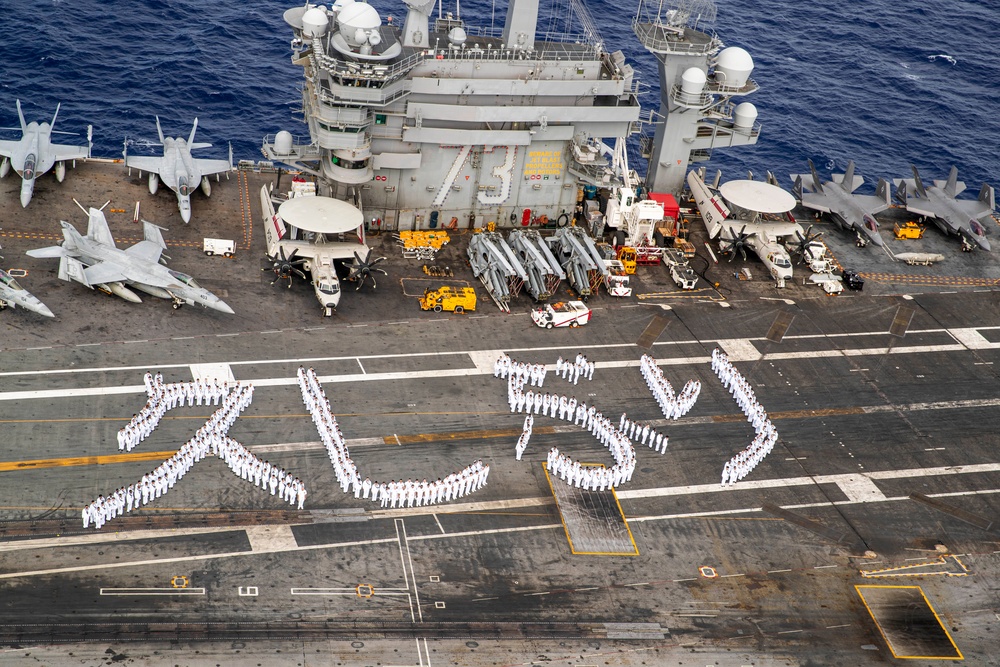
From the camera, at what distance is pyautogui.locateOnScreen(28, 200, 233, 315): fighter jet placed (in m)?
62.7

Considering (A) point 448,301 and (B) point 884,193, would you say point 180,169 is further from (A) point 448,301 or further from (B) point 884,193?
(B) point 884,193

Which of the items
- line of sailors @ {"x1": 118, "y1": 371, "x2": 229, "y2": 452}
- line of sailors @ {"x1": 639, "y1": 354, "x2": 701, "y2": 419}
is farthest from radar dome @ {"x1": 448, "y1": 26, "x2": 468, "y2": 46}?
line of sailors @ {"x1": 118, "y1": 371, "x2": 229, "y2": 452}

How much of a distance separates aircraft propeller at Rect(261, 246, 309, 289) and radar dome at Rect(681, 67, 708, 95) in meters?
28.8

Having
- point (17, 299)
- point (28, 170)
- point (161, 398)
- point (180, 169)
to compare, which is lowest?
point (161, 398)

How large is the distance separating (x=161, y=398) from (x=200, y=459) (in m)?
4.71

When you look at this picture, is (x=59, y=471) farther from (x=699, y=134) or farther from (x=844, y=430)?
(x=699, y=134)

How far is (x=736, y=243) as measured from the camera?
7475cm

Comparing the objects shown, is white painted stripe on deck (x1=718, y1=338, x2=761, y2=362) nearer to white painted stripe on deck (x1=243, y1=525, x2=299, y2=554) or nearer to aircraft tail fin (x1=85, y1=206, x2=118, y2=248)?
white painted stripe on deck (x1=243, y1=525, x2=299, y2=554)

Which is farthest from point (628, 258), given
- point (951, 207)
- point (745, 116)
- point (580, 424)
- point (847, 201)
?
point (951, 207)

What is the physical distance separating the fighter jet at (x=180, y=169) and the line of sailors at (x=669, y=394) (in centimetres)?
3257

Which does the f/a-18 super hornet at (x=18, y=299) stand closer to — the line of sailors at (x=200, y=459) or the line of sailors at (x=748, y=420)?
the line of sailors at (x=200, y=459)

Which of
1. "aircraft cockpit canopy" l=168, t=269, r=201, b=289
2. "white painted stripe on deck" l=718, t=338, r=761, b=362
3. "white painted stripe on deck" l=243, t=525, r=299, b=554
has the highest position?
"aircraft cockpit canopy" l=168, t=269, r=201, b=289

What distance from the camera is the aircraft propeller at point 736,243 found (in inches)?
2945

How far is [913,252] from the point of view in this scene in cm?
7944
